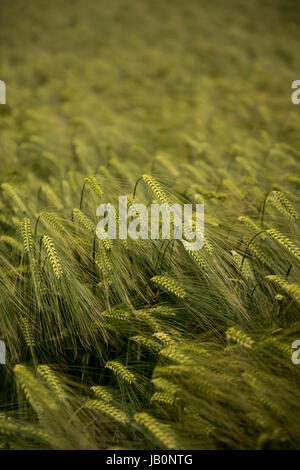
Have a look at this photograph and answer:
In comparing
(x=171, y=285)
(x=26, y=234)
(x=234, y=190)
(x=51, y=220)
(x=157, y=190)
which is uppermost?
(x=234, y=190)

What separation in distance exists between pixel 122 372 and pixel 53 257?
60 cm

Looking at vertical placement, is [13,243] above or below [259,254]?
above

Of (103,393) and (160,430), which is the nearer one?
(160,430)

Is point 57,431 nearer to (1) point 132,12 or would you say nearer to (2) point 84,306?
(2) point 84,306

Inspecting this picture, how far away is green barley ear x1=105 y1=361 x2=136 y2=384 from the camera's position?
5.25 ft

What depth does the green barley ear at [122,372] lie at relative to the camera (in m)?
1.60

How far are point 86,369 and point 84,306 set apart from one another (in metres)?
0.31

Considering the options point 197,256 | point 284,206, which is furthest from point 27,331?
point 284,206

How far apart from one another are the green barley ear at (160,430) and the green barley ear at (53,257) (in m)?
0.68

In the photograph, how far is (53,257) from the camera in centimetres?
178

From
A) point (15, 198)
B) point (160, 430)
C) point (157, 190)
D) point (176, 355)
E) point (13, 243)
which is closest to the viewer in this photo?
point (160, 430)

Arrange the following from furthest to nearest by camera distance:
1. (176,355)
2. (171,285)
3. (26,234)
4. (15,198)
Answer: (15,198)
(26,234)
(171,285)
(176,355)

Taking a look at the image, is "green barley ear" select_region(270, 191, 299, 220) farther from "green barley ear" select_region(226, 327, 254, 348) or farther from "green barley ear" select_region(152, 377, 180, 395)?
"green barley ear" select_region(152, 377, 180, 395)

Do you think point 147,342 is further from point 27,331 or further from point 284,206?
point 284,206
